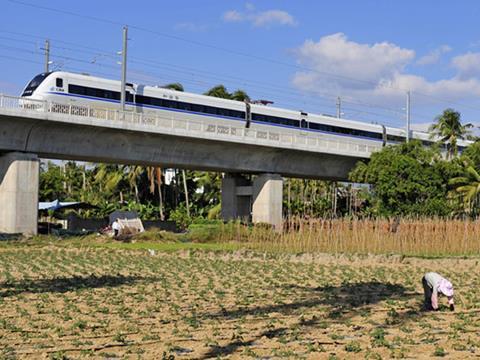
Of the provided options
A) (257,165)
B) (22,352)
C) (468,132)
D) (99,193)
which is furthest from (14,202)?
(468,132)

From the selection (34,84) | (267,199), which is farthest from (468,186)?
(34,84)

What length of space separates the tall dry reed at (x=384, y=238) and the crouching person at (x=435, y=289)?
1318 cm

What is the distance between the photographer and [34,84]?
3759 cm

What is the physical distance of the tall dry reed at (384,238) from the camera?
26703 millimetres

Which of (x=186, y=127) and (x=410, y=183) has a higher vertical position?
(x=186, y=127)

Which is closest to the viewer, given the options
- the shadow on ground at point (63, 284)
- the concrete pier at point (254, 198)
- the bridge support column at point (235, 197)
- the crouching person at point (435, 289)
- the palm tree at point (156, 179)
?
the crouching person at point (435, 289)

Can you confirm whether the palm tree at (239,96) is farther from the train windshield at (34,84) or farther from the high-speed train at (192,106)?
the train windshield at (34,84)

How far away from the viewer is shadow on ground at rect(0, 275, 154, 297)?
51.1ft

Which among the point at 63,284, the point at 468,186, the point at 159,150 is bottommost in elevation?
the point at 63,284

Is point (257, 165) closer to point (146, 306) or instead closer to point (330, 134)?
point (330, 134)

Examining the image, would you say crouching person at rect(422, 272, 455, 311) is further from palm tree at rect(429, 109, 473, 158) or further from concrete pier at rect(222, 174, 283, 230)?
palm tree at rect(429, 109, 473, 158)

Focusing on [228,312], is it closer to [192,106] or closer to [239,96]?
[192,106]

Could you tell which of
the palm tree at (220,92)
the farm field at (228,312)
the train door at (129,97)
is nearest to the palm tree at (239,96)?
the palm tree at (220,92)

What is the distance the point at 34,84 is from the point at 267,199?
15.1 metres
